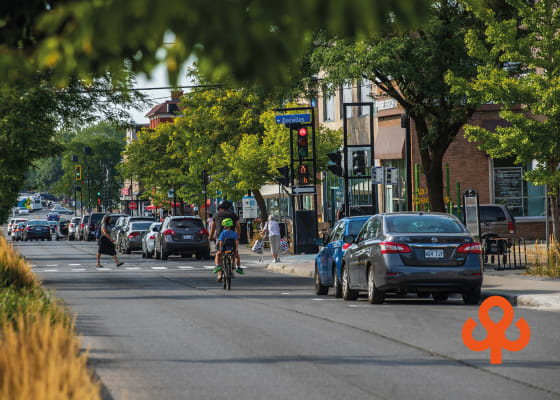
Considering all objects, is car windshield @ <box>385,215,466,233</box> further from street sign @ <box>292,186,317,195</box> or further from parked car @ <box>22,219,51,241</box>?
parked car @ <box>22,219,51,241</box>

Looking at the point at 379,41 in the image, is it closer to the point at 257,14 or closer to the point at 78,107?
the point at 78,107

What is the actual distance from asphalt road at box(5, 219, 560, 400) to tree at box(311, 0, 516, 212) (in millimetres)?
7257

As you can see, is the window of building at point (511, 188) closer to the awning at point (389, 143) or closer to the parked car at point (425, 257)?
the awning at point (389, 143)

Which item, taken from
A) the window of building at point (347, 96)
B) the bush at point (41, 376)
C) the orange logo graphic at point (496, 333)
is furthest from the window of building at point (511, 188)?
the bush at point (41, 376)

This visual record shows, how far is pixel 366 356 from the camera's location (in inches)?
450

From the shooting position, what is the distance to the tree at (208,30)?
10.1 ft

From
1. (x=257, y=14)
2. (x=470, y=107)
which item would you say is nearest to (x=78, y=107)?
(x=470, y=107)

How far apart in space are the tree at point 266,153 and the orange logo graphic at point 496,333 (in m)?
32.9

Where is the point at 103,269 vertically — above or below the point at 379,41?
below

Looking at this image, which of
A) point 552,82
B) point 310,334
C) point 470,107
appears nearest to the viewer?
point 310,334

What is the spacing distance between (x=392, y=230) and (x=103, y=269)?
19.4 metres

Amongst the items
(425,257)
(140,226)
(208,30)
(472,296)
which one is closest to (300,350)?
(425,257)

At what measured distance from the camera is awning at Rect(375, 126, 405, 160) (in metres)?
44.2

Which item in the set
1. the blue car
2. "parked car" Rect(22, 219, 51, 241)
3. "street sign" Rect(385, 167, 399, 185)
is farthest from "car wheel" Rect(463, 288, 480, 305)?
"parked car" Rect(22, 219, 51, 241)
